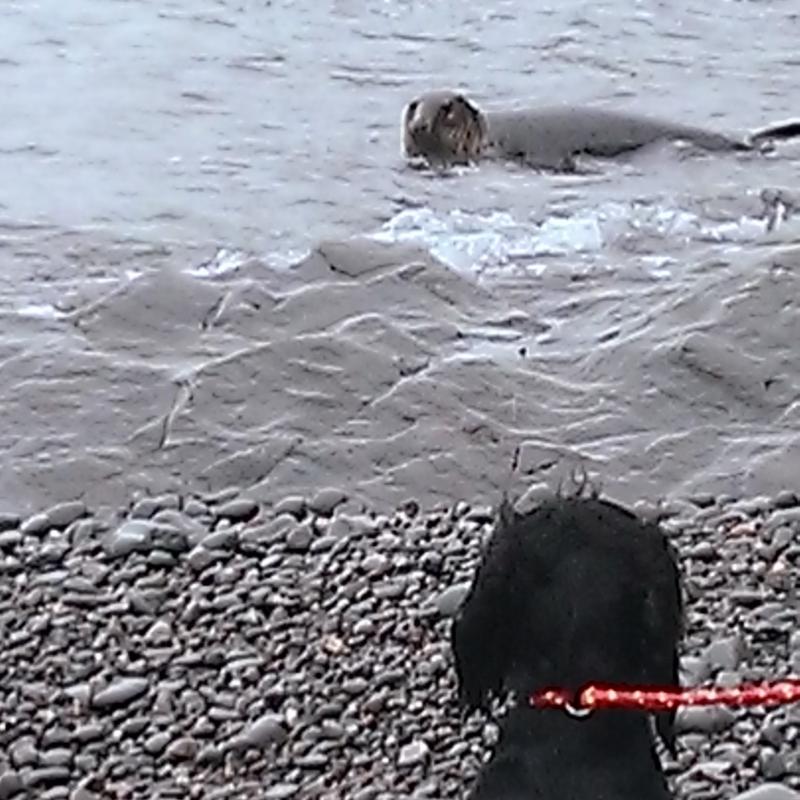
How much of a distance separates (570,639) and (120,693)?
230cm

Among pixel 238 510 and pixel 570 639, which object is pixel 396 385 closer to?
pixel 238 510

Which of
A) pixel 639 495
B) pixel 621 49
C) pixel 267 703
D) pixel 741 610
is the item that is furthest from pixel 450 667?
pixel 621 49

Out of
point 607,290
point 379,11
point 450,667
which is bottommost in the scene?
point 379,11

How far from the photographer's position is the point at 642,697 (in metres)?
2.53

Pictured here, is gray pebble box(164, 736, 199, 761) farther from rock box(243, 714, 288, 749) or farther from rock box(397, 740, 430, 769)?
rock box(397, 740, 430, 769)

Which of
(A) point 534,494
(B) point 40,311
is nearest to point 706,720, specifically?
(A) point 534,494

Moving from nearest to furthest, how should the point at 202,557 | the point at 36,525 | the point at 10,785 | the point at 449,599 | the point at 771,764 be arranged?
the point at 771,764, the point at 10,785, the point at 449,599, the point at 202,557, the point at 36,525

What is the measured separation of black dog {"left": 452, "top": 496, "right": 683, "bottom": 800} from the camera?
261cm

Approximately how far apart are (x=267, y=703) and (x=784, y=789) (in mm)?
1238

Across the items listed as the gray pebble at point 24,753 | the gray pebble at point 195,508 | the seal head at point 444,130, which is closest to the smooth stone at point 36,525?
the gray pebble at point 195,508

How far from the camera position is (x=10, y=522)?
18.5 ft

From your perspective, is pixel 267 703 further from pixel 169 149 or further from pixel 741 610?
pixel 169 149

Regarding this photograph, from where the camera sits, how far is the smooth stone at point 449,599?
16.4 feet

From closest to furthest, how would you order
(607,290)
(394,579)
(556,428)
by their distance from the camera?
1. (394,579)
2. (556,428)
3. (607,290)
